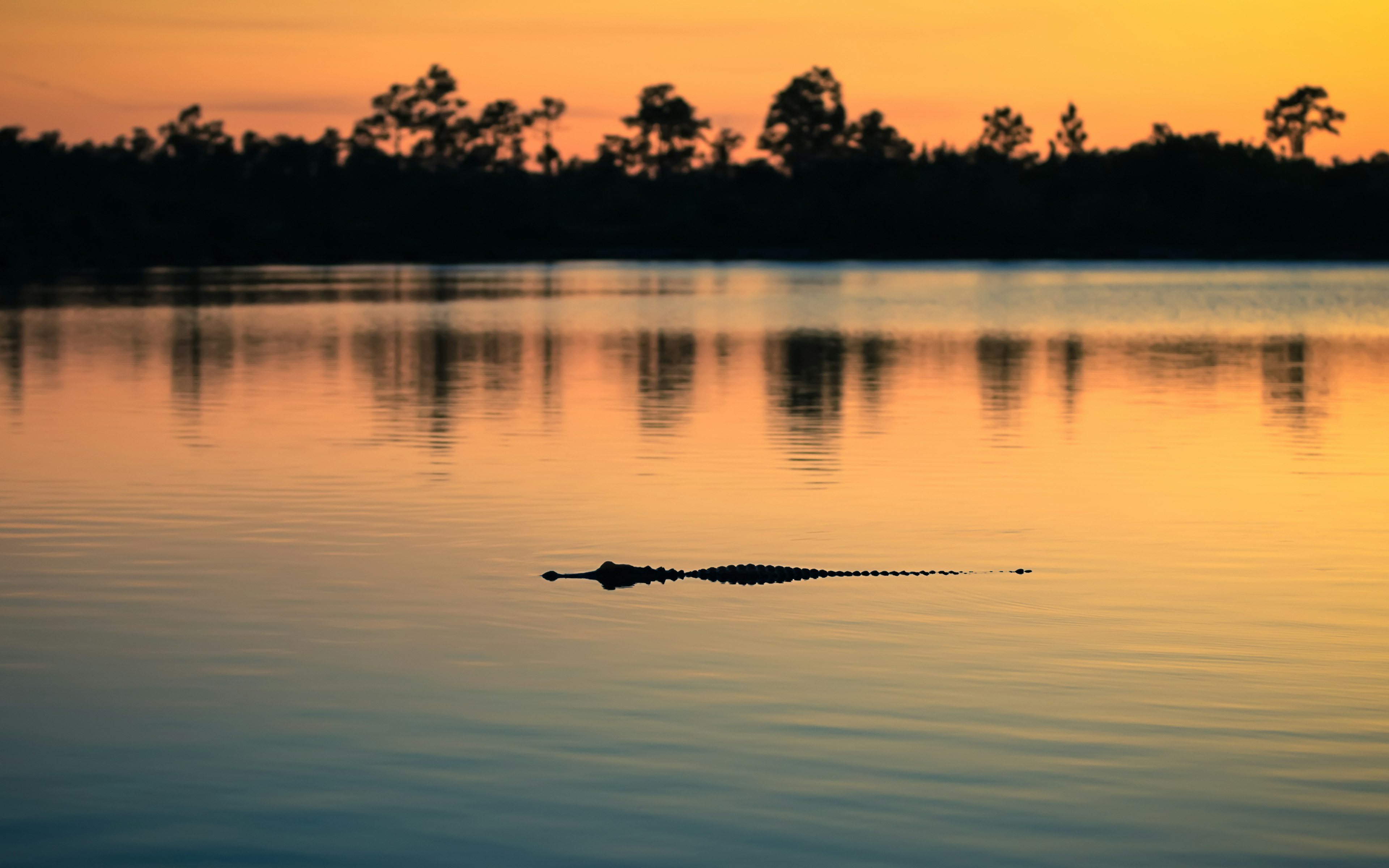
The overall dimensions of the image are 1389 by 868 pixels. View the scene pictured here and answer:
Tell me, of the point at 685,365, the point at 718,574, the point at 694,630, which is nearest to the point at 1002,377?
the point at 685,365

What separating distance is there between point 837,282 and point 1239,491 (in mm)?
95080

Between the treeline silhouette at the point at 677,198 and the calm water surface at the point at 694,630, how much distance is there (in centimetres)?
12759

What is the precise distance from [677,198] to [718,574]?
177 metres

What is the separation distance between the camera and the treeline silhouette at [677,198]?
159375 millimetres

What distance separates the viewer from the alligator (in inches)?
592

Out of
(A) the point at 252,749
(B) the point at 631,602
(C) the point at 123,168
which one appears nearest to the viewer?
(A) the point at 252,749

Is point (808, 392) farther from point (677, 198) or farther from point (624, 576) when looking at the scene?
point (677, 198)

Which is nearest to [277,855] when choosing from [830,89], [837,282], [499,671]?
[499,671]

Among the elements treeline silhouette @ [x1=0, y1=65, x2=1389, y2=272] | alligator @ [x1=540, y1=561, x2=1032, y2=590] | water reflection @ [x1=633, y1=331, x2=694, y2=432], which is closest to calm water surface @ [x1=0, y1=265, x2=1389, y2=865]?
alligator @ [x1=540, y1=561, x2=1032, y2=590]

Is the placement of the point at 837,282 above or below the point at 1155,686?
above

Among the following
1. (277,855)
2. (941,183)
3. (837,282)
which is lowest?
(277,855)

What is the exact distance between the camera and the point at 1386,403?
32.0 m

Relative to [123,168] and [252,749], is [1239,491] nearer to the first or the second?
[252,749]

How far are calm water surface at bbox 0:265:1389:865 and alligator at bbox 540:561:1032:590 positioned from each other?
0.16 meters
